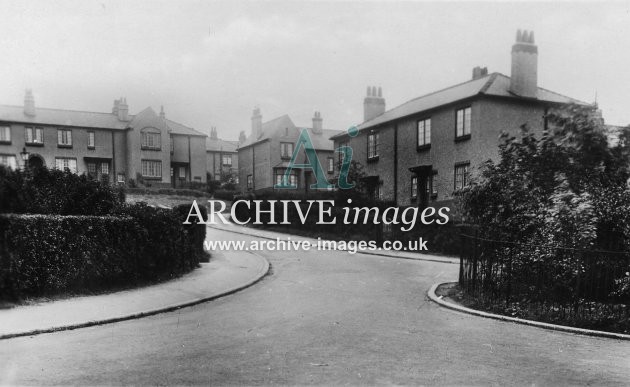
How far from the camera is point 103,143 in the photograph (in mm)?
20438

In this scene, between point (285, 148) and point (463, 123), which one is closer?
point (285, 148)

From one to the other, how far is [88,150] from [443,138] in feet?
64.8

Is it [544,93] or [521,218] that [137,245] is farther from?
[544,93]

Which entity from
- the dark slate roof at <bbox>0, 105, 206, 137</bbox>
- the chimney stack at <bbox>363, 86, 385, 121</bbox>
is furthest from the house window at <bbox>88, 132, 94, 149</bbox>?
the chimney stack at <bbox>363, 86, 385, 121</bbox>

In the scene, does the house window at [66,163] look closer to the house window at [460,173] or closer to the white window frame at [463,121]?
the house window at [460,173]

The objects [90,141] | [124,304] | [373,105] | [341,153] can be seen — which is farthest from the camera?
[373,105]

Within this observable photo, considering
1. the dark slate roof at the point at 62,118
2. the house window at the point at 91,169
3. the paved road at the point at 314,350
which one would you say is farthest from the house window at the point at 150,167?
the paved road at the point at 314,350

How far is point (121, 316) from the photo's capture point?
9492 mm

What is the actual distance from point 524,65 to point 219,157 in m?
37.3

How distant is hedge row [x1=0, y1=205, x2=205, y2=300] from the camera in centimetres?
1010

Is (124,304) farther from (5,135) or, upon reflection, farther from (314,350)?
(314,350)

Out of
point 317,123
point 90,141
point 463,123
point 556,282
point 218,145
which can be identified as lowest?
point 556,282

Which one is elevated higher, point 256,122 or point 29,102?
point 256,122

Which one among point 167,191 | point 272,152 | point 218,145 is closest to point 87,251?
point 272,152
